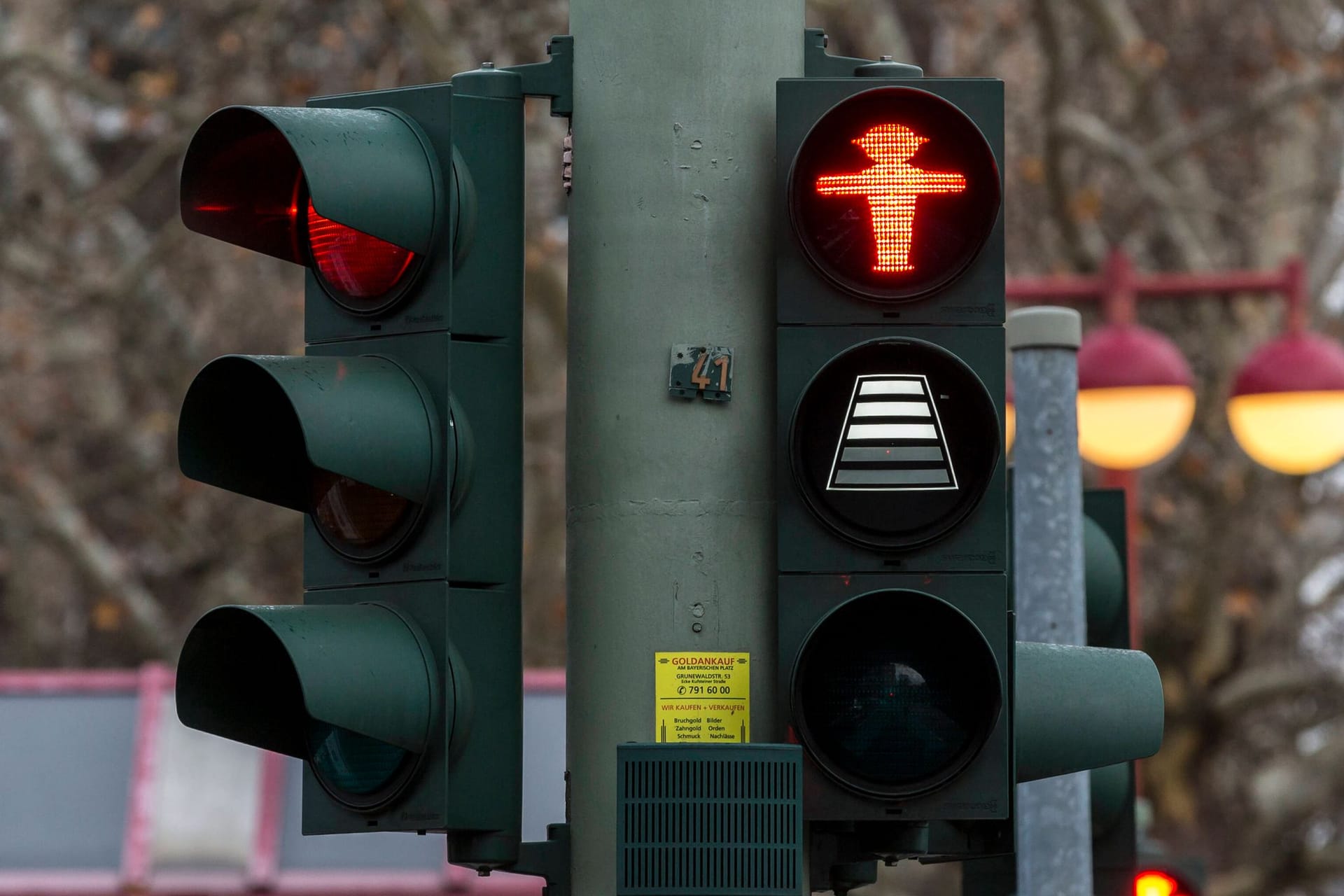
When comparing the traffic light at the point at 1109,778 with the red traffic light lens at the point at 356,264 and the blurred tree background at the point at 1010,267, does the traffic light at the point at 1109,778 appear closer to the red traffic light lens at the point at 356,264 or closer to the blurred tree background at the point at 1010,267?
the red traffic light lens at the point at 356,264

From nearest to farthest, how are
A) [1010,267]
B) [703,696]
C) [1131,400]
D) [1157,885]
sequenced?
[703,696] → [1157,885] → [1131,400] → [1010,267]

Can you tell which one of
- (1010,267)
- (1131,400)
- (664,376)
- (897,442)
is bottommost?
(897,442)

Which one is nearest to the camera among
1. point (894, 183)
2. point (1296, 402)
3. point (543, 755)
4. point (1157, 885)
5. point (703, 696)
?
point (894, 183)

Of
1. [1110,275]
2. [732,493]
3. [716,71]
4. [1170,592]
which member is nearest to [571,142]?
[716,71]

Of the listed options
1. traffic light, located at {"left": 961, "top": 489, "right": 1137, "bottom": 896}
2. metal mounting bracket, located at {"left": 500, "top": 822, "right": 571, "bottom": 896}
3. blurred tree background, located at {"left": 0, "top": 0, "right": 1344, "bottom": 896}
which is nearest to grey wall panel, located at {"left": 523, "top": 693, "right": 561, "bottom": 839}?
blurred tree background, located at {"left": 0, "top": 0, "right": 1344, "bottom": 896}

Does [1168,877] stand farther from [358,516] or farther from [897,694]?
[358,516]

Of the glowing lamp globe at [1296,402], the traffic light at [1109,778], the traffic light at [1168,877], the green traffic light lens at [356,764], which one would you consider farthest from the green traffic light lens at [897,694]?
the glowing lamp globe at [1296,402]

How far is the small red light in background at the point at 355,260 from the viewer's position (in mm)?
4148

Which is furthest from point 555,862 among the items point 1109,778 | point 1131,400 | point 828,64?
point 1131,400

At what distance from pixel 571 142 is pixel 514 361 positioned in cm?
49

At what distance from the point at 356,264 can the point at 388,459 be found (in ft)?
1.48

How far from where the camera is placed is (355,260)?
4.21 metres

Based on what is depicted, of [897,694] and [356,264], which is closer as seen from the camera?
[897,694]

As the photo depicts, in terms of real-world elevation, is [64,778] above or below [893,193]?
below
